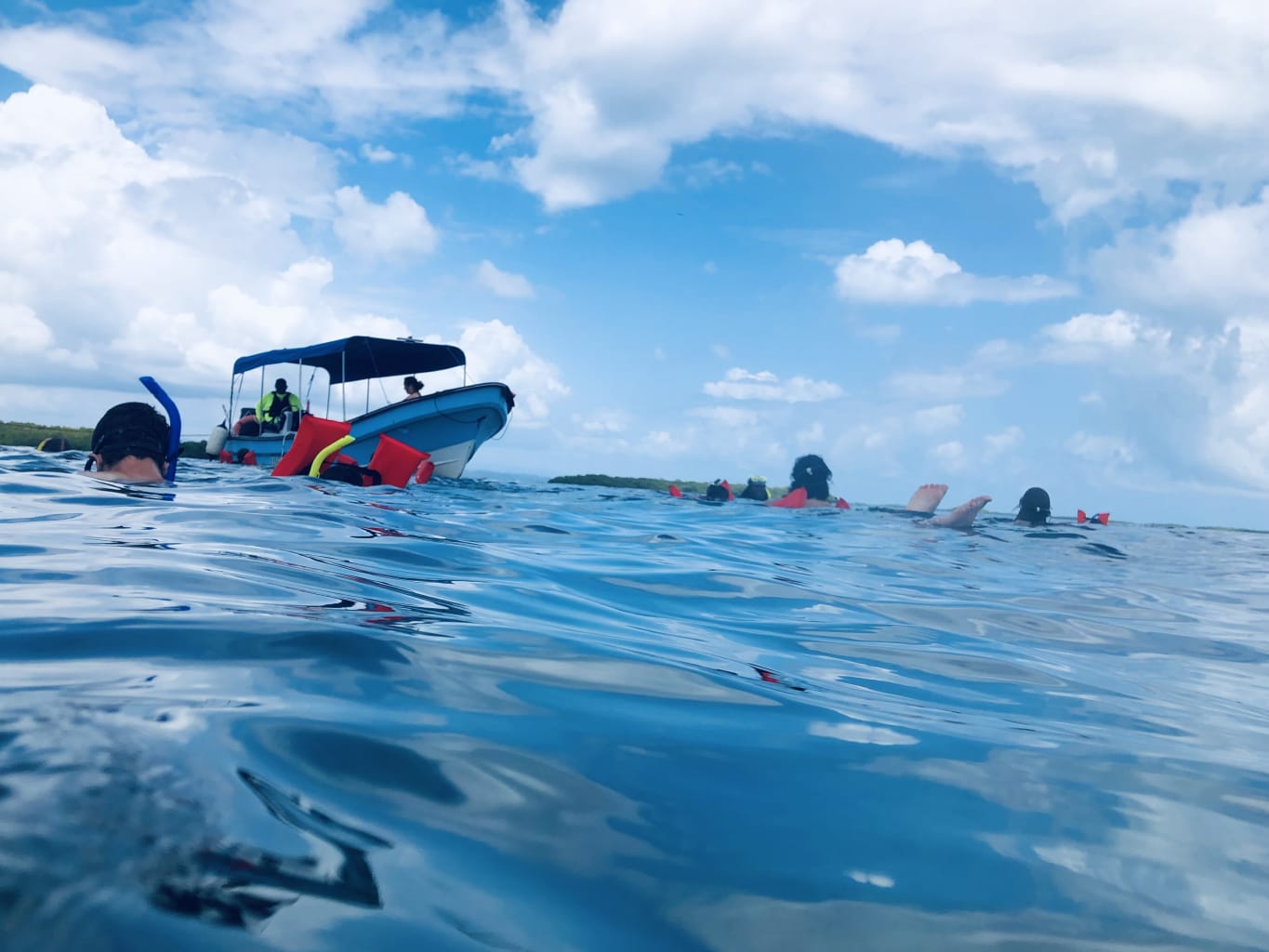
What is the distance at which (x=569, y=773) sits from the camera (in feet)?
5.22

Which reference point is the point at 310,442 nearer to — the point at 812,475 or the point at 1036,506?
the point at 812,475

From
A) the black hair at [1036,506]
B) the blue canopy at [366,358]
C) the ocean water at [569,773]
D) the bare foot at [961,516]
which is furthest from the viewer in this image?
the blue canopy at [366,358]

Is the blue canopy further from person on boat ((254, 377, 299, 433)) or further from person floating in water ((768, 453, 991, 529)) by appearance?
person floating in water ((768, 453, 991, 529))

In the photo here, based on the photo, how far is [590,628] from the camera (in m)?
3.24

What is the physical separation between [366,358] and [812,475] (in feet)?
33.9

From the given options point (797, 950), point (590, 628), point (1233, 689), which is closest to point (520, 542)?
point (590, 628)

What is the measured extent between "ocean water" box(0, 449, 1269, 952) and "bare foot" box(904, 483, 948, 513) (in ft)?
34.8

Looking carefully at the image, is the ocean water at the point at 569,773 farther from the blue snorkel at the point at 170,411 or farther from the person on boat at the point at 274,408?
the person on boat at the point at 274,408

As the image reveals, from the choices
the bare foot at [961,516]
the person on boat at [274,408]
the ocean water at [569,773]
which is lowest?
the ocean water at [569,773]

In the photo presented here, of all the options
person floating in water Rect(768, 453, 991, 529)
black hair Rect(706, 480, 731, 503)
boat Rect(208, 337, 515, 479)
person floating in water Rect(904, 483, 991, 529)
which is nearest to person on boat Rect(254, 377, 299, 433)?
boat Rect(208, 337, 515, 479)

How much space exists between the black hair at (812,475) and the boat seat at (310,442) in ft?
28.8

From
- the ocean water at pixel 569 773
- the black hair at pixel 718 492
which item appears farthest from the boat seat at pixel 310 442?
the black hair at pixel 718 492

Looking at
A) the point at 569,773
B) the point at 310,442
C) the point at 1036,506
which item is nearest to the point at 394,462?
the point at 310,442

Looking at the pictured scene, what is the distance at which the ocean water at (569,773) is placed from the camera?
41.0 inches
